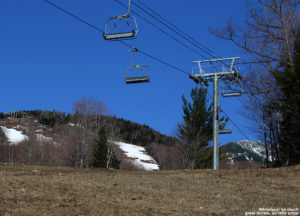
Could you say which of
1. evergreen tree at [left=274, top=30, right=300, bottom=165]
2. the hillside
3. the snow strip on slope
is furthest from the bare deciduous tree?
the snow strip on slope

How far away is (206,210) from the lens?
8805 millimetres

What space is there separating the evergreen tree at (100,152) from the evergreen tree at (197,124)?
15325 mm

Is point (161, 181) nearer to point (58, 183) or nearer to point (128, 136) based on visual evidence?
point (58, 183)

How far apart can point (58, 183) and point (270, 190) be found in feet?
22.0

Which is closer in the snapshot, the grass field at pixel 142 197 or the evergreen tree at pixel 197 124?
the grass field at pixel 142 197

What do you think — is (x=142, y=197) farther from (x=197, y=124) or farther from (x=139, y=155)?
(x=139, y=155)

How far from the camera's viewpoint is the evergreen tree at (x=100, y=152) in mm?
53125

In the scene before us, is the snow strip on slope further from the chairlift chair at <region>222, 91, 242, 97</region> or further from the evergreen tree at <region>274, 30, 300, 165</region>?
the chairlift chair at <region>222, 91, 242, 97</region>

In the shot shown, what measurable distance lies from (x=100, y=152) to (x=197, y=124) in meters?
17.4

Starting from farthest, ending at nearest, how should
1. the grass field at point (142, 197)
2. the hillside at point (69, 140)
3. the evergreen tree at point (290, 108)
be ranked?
the hillside at point (69, 140), the evergreen tree at point (290, 108), the grass field at point (142, 197)

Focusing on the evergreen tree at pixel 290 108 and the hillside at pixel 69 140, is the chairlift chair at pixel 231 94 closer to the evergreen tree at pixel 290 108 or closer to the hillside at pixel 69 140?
the evergreen tree at pixel 290 108

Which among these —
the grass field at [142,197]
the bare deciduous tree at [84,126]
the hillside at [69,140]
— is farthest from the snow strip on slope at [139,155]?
the grass field at [142,197]

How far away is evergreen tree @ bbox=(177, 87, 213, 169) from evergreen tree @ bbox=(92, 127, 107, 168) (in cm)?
1533

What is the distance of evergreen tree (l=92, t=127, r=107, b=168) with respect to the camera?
5312 centimetres
